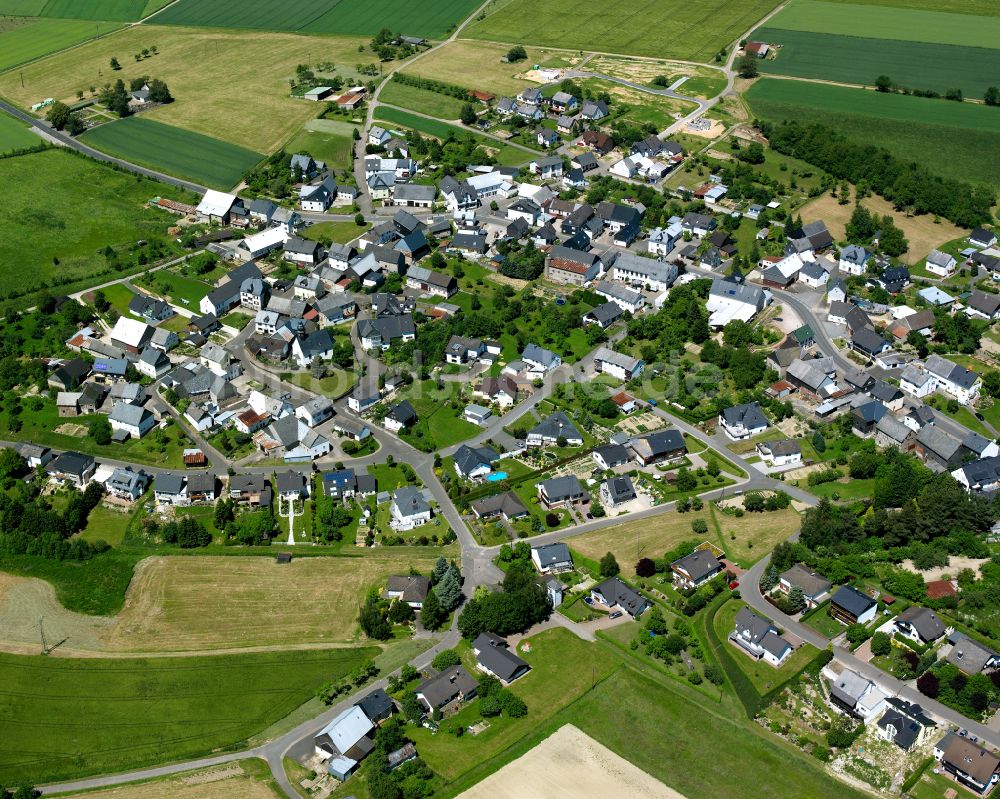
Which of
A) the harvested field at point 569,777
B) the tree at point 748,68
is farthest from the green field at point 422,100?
the harvested field at point 569,777

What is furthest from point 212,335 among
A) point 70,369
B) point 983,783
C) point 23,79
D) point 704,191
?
point 23,79

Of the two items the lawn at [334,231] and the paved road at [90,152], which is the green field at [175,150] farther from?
the lawn at [334,231]

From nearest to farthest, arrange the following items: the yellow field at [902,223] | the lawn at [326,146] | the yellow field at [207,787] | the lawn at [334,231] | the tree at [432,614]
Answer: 1. the yellow field at [207,787]
2. the tree at [432,614]
3. the yellow field at [902,223]
4. the lawn at [334,231]
5. the lawn at [326,146]

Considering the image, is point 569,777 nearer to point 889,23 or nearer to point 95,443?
point 95,443

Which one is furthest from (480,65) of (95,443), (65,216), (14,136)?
(95,443)

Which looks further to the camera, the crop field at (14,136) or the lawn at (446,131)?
the crop field at (14,136)

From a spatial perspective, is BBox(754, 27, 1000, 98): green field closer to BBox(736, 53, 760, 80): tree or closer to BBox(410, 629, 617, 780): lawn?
BBox(736, 53, 760, 80): tree

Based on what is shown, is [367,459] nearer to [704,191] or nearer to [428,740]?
[428,740]
